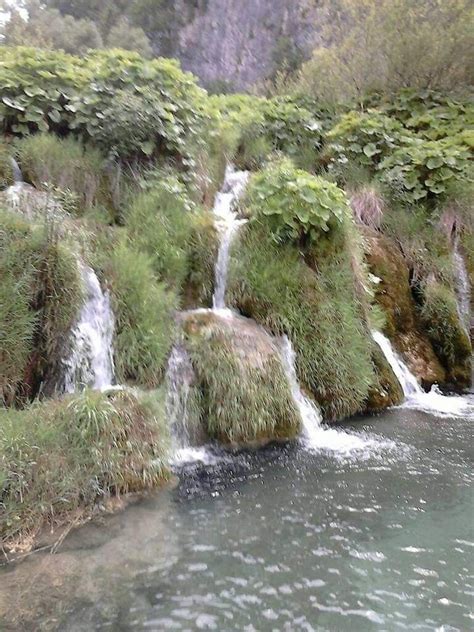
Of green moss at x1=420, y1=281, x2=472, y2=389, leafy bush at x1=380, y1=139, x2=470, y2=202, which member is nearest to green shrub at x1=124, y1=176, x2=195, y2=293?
green moss at x1=420, y1=281, x2=472, y2=389

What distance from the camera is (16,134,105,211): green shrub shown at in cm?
657

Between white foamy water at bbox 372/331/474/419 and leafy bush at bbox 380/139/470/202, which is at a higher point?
leafy bush at bbox 380/139/470/202

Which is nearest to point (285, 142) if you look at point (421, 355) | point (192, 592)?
point (421, 355)

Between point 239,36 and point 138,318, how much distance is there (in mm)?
20664

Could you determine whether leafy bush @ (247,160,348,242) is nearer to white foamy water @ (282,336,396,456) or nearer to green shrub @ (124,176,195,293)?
green shrub @ (124,176,195,293)

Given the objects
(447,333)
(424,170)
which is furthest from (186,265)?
(424,170)

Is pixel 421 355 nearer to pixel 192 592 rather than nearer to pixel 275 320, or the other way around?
pixel 275 320

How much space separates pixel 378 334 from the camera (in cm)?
759

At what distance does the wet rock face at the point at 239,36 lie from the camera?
67.8 ft

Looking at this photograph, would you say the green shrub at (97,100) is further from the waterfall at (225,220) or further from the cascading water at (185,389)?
the cascading water at (185,389)

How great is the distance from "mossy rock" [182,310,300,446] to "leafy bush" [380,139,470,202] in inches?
190

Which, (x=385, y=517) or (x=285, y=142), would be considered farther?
(x=285, y=142)

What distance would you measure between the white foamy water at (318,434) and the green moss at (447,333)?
2751 mm

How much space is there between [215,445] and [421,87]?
10.1 meters
